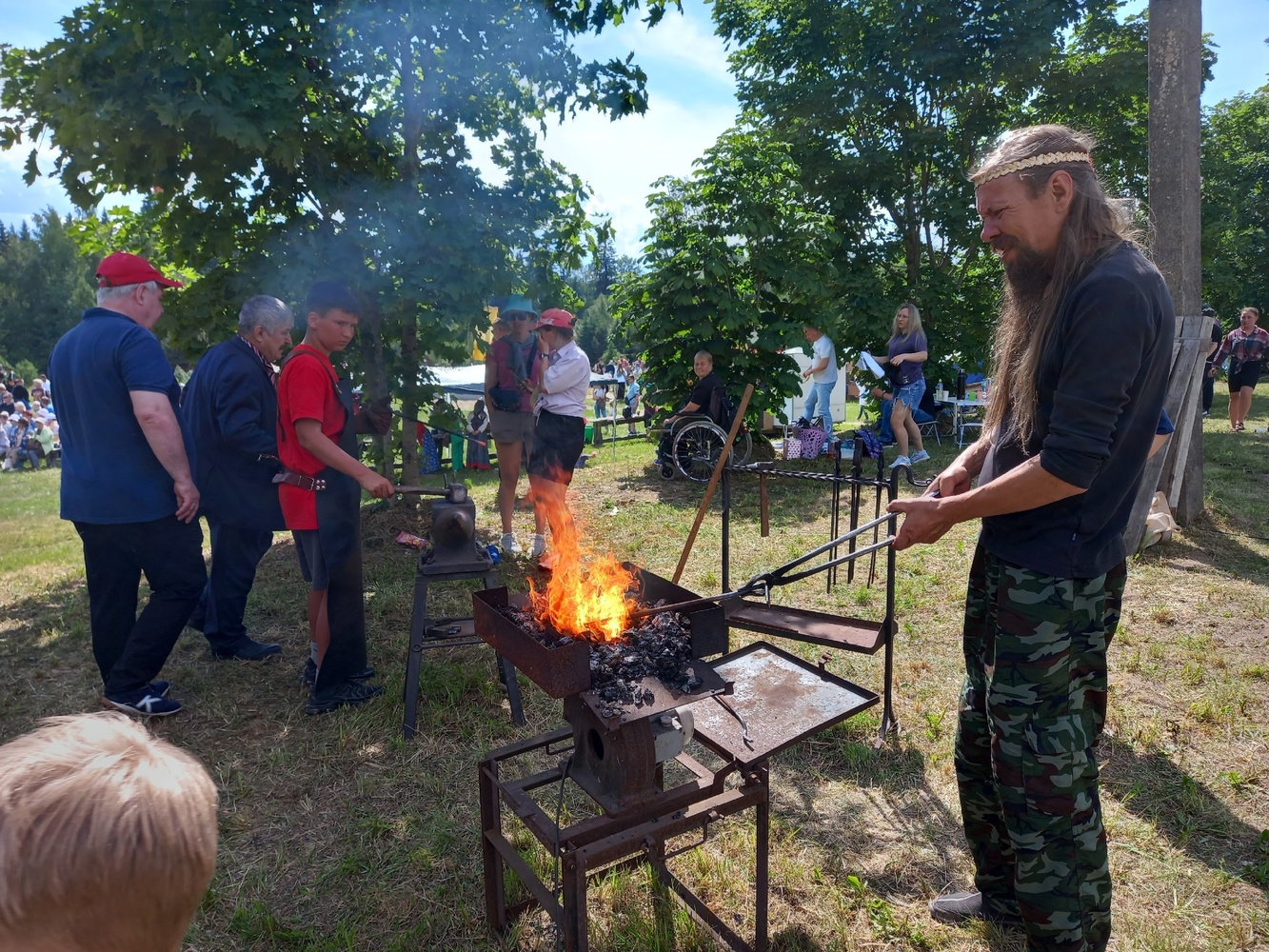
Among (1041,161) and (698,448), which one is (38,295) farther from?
(1041,161)

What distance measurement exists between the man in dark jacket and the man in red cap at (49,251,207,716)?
55 cm

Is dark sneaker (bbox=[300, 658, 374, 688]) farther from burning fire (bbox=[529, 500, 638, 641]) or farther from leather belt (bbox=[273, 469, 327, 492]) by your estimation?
burning fire (bbox=[529, 500, 638, 641])

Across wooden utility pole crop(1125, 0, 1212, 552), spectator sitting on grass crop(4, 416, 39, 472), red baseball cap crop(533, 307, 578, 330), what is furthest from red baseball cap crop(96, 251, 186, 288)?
spectator sitting on grass crop(4, 416, 39, 472)

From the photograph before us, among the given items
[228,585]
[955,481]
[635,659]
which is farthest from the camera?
[228,585]

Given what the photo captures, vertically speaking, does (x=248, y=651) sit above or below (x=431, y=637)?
below

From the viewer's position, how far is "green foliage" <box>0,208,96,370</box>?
54.4 meters

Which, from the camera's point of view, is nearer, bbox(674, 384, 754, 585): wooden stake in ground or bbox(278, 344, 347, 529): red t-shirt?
bbox(674, 384, 754, 585): wooden stake in ground

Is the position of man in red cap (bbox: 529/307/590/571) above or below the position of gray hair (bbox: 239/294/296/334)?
below

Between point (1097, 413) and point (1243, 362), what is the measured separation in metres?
14.8

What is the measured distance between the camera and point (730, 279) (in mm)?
11289

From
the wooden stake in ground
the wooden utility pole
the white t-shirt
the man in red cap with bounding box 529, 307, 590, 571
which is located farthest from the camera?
the white t-shirt

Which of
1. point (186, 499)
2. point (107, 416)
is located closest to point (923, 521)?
point (186, 499)

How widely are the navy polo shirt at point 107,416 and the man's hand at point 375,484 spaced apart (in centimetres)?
118

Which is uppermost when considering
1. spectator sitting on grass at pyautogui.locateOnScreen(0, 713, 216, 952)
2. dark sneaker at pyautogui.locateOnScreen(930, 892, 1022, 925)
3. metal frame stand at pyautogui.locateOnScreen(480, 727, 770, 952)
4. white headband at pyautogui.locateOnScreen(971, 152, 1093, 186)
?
white headband at pyautogui.locateOnScreen(971, 152, 1093, 186)
